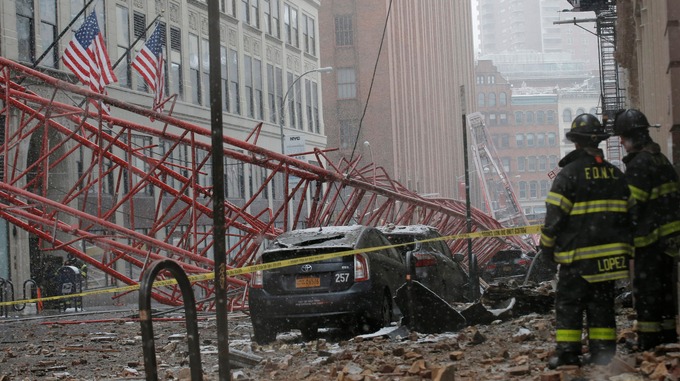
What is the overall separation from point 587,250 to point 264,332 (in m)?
6.23

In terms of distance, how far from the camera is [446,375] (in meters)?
7.62

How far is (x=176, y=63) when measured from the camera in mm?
39188

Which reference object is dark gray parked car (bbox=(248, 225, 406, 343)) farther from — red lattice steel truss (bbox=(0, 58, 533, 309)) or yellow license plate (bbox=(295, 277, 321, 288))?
red lattice steel truss (bbox=(0, 58, 533, 309))

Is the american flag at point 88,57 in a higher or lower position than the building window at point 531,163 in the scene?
lower

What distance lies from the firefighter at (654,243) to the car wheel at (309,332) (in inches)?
228

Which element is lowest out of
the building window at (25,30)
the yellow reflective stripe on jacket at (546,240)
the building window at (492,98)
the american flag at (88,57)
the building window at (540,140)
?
the yellow reflective stripe on jacket at (546,240)

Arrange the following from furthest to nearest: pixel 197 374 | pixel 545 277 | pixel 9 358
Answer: pixel 545 277, pixel 9 358, pixel 197 374

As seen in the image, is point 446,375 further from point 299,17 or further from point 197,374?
point 299,17

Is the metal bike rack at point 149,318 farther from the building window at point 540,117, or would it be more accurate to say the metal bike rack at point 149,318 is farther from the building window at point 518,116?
the building window at point 540,117

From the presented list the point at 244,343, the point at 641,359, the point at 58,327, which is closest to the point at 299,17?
the point at 58,327

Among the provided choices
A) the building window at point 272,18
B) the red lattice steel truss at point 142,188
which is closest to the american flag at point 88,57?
the red lattice steel truss at point 142,188

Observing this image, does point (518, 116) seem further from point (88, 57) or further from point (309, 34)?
point (88, 57)

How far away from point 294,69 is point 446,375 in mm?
46747

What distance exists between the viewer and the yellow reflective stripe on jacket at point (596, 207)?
7.85m
